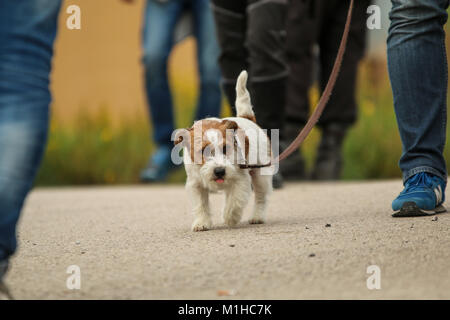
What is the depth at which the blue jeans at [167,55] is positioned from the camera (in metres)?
7.47

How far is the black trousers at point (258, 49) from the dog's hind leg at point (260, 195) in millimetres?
1625

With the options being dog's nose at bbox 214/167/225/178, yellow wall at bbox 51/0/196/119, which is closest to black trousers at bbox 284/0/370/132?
dog's nose at bbox 214/167/225/178

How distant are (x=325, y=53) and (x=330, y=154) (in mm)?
924

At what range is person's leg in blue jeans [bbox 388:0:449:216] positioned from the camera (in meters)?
3.72

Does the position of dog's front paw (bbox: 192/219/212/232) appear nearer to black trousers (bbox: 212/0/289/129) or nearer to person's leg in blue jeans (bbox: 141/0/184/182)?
black trousers (bbox: 212/0/289/129)

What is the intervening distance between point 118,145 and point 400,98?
19.8 feet

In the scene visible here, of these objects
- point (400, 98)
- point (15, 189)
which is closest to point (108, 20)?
point (400, 98)

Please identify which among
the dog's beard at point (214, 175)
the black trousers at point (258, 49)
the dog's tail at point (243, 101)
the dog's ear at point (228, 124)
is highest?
the black trousers at point (258, 49)

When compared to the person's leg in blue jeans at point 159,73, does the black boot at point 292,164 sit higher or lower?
lower

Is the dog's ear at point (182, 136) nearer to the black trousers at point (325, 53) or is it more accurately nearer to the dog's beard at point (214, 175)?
the dog's beard at point (214, 175)

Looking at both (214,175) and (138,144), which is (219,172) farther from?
(138,144)

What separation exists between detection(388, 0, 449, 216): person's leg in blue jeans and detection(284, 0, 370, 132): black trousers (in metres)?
3.05

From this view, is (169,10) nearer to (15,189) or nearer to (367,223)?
(367,223)

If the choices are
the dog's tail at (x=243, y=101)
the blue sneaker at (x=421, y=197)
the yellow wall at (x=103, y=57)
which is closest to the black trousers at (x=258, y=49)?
the dog's tail at (x=243, y=101)
